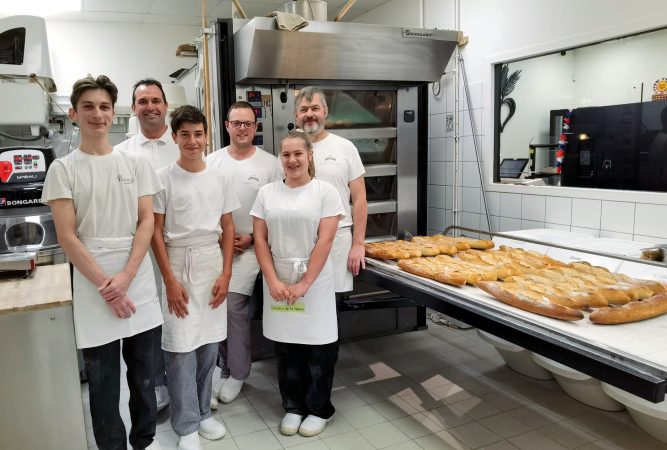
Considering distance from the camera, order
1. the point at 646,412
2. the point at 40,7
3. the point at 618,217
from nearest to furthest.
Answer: the point at 646,412 < the point at 618,217 < the point at 40,7

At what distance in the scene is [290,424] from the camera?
8.79 ft

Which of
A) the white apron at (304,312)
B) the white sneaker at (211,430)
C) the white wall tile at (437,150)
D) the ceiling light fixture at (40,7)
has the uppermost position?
the ceiling light fixture at (40,7)

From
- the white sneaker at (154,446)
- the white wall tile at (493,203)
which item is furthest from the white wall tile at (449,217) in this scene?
the white sneaker at (154,446)

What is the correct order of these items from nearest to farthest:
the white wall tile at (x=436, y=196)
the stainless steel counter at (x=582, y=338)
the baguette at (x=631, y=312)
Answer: the stainless steel counter at (x=582, y=338) → the baguette at (x=631, y=312) → the white wall tile at (x=436, y=196)

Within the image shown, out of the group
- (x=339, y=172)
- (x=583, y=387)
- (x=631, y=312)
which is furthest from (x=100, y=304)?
(x=583, y=387)

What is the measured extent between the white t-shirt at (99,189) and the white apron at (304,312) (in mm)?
759

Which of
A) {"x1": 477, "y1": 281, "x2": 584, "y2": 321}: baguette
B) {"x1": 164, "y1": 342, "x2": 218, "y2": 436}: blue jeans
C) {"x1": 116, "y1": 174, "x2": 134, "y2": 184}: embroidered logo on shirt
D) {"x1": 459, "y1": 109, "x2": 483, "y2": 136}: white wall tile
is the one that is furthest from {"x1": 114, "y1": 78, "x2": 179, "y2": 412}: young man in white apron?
{"x1": 459, "y1": 109, "x2": 483, "y2": 136}: white wall tile

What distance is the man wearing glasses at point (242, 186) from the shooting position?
9.25 feet

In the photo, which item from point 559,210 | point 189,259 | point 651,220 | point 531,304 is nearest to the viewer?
point 531,304

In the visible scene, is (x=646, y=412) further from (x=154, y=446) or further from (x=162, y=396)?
(x=162, y=396)

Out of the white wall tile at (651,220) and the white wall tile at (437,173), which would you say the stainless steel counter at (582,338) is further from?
the white wall tile at (437,173)

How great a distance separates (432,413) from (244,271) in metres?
1.27

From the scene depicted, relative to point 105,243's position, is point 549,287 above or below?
below

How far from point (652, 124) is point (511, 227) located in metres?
1.13
